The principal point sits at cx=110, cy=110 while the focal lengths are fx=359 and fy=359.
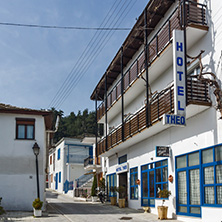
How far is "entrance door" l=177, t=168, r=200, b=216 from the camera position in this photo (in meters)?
14.6

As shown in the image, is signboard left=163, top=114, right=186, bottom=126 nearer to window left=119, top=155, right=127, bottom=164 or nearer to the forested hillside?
window left=119, top=155, right=127, bottom=164

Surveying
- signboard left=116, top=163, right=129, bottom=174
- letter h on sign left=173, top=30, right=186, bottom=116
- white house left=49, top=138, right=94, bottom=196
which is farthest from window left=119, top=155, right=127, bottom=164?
white house left=49, top=138, right=94, bottom=196

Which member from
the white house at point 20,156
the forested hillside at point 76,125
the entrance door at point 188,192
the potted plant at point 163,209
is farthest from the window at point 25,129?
the forested hillside at point 76,125

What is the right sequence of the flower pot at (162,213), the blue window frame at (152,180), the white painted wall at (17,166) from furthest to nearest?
1. the white painted wall at (17,166)
2. the blue window frame at (152,180)
3. the flower pot at (162,213)

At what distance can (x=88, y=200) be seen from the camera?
31.2 m

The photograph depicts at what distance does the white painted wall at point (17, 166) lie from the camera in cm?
2002

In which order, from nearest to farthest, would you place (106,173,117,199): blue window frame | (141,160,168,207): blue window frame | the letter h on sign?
the letter h on sign
(141,160,168,207): blue window frame
(106,173,117,199): blue window frame

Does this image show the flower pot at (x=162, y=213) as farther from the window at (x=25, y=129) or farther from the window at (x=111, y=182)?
the window at (x=111, y=182)

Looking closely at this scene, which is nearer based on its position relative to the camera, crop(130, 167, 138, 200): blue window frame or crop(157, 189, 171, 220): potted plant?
crop(157, 189, 171, 220): potted plant

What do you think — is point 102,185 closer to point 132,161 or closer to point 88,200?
point 88,200

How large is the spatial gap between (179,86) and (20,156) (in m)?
11.1

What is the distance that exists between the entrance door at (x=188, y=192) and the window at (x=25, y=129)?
30.3ft

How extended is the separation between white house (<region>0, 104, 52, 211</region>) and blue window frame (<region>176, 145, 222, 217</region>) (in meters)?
8.54

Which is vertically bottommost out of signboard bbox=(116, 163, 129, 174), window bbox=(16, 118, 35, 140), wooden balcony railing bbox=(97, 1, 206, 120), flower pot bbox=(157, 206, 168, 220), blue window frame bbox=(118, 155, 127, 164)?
flower pot bbox=(157, 206, 168, 220)
